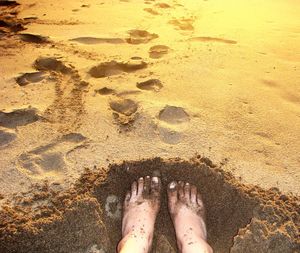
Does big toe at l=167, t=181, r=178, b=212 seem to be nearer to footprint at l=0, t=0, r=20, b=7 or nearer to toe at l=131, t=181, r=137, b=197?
toe at l=131, t=181, r=137, b=197

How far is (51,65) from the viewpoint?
113 inches

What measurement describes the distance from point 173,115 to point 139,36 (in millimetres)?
1085

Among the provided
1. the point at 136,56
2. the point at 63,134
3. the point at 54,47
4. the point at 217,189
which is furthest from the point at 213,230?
the point at 54,47

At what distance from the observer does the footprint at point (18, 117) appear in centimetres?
238

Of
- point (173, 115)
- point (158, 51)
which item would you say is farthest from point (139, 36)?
point (173, 115)

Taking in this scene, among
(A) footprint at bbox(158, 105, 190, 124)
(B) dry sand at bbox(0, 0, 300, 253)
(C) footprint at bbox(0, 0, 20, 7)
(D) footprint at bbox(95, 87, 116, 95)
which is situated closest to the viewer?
(B) dry sand at bbox(0, 0, 300, 253)

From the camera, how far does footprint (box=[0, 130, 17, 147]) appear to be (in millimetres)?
2279

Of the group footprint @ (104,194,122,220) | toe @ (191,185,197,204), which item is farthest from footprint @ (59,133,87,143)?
toe @ (191,185,197,204)

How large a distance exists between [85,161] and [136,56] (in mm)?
1100

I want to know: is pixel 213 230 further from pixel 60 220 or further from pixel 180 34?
pixel 180 34

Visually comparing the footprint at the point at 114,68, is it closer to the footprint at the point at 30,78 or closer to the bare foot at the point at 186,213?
the footprint at the point at 30,78

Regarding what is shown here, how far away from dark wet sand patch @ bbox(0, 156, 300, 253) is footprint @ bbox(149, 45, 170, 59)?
3.57 feet

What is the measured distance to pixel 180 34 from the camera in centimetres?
317

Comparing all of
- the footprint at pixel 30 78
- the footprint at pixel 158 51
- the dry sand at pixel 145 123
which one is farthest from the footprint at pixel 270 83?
the footprint at pixel 30 78
